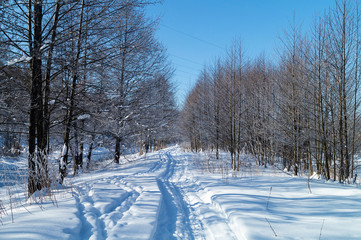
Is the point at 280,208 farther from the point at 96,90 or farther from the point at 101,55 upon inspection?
the point at 96,90

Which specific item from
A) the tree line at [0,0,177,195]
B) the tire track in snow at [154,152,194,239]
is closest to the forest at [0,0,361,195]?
the tree line at [0,0,177,195]

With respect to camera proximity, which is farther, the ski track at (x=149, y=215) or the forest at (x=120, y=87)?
the forest at (x=120, y=87)

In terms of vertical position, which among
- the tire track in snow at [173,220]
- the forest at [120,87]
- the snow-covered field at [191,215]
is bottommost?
the tire track in snow at [173,220]

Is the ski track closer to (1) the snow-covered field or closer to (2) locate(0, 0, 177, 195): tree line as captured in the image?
(1) the snow-covered field

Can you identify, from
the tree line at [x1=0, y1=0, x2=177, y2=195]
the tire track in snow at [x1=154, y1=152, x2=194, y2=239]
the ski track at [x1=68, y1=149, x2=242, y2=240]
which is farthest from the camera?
the tree line at [x1=0, y1=0, x2=177, y2=195]

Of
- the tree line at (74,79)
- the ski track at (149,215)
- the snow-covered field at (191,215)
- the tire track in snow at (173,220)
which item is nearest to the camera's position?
the snow-covered field at (191,215)

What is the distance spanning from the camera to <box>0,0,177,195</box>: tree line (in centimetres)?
444

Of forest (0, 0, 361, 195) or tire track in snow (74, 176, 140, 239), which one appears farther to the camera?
forest (0, 0, 361, 195)

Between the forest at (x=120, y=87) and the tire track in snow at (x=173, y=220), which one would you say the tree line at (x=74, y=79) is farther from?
the tire track in snow at (x=173, y=220)

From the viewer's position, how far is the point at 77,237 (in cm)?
233

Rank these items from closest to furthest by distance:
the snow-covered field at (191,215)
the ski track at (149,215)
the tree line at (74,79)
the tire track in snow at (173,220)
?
the snow-covered field at (191,215) → the ski track at (149,215) → the tire track in snow at (173,220) → the tree line at (74,79)

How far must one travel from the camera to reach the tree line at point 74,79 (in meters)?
4.44

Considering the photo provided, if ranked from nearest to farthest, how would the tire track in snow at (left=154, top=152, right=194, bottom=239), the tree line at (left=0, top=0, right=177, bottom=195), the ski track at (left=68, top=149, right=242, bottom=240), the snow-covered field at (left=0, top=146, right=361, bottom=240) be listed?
the snow-covered field at (left=0, top=146, right=361, bottom=240) → the ski track at (left=68, top=149, right=242, bottom=240) → the tire track in snow at (left=154, top=152, right=194, bottom=239) → the tree line at (left=0, top=0, right=177, bottom=195)

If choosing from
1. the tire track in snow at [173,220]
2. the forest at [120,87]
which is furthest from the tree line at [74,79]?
the tire track in snow at [173,220]
